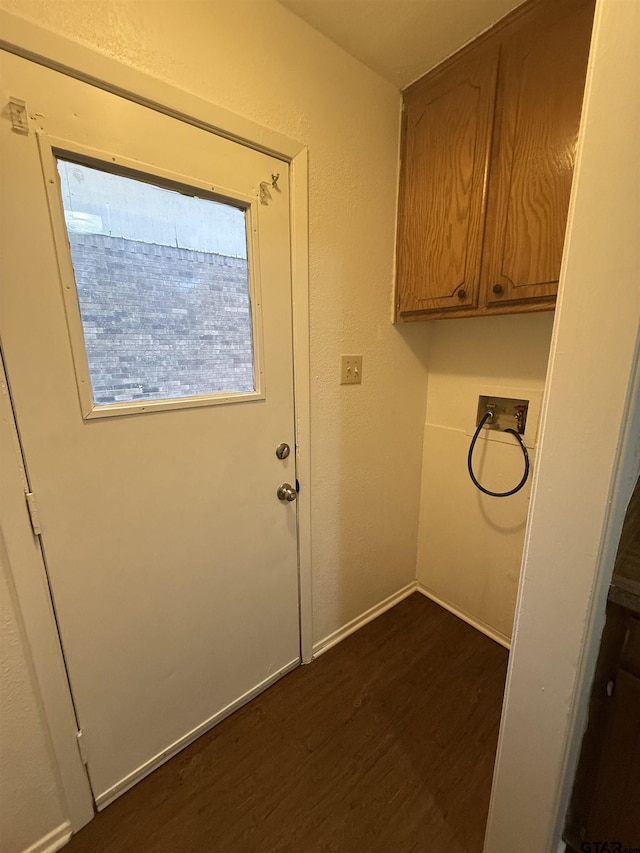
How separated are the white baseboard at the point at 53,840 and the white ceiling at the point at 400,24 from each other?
98.6 inches

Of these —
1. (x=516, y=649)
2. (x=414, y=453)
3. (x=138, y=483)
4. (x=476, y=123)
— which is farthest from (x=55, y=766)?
(x=476, y=123)

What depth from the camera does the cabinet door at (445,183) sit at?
1223 mm

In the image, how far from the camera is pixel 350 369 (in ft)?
4.84

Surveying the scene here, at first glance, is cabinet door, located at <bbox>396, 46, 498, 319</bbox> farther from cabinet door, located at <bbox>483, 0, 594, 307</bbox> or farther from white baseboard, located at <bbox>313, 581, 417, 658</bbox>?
white baseboard, located at <bbox>313, 581, 417, 658</bbox>

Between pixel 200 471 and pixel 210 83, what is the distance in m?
1.11

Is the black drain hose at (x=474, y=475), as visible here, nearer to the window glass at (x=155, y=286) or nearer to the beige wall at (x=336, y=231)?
the beige wall at (x=336, y=231)

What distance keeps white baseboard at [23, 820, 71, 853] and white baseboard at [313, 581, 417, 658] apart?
95 centimetres

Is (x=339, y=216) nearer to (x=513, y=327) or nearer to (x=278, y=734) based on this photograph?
(x=513, y=327)

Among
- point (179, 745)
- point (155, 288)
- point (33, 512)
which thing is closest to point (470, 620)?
point (179, 745)

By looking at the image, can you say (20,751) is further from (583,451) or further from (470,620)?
(470,620)

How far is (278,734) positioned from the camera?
132cm

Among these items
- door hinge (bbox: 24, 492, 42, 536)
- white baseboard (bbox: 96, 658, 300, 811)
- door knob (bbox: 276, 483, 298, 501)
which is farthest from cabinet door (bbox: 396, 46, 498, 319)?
white baseboard (bbox: 96, 658, 300, 811)

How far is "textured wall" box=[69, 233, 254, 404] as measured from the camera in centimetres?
90

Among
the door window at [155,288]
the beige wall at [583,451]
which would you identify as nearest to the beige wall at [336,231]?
the door window at [155,288]
